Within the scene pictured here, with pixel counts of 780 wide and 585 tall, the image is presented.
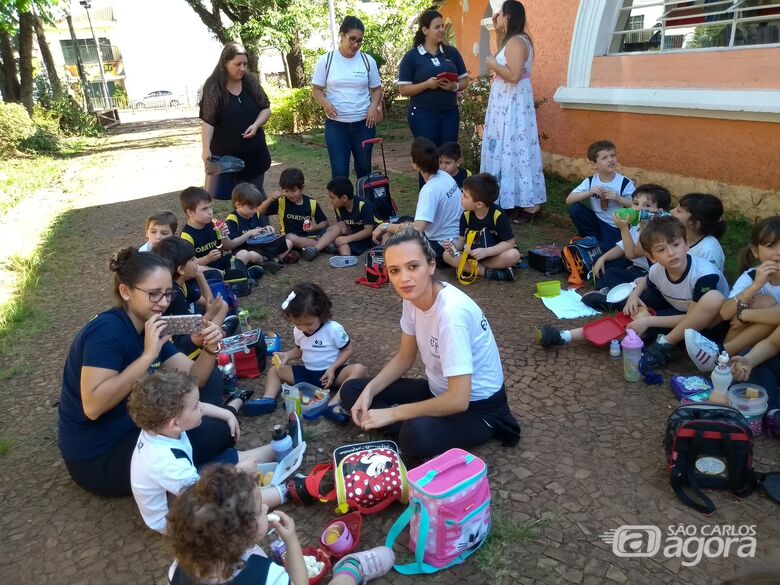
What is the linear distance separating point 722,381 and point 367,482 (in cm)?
194

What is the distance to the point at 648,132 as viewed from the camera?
21.0ft

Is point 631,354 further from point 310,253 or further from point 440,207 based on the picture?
point 310,253

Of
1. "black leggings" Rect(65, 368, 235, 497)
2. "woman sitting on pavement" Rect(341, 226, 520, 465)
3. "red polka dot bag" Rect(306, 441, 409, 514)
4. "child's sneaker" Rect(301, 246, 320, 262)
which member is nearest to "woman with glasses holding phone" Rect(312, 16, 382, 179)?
"child's sneaker" Rect(301, 246, 320, 262)

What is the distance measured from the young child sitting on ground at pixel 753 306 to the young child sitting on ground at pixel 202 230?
3.80 meters

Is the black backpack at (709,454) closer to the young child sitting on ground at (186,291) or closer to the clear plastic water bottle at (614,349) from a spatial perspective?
the clear plastic water bottle at (614,349)

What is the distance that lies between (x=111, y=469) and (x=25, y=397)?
1.72 m

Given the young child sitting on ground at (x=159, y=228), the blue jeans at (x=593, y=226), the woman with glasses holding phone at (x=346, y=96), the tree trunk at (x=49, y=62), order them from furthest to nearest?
the tree trunk at (x=49, y=62) < the woman with glasses holding phone at (x=346, y=96) < the blue jeans at (x=593, y=226) < the young child sitting on ground at (x=159, y=228)

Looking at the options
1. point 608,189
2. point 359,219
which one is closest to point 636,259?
point 608,189

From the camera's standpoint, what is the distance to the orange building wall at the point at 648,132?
536 cm

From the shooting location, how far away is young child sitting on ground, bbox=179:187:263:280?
4984mm

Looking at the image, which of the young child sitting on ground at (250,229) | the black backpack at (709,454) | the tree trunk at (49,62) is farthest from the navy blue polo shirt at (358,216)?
the tree trunk at (49,62)

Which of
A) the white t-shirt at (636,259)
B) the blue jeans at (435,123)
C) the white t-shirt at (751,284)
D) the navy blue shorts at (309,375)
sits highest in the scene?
the blue jeans at (435,123)

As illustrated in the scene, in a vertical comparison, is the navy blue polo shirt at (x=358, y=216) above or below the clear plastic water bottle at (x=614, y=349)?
above

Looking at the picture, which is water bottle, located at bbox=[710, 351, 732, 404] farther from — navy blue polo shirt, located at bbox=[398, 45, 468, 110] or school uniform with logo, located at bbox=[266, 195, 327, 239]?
navy blue polo shirt, located at bbox=[398, 45, 468, 110]
